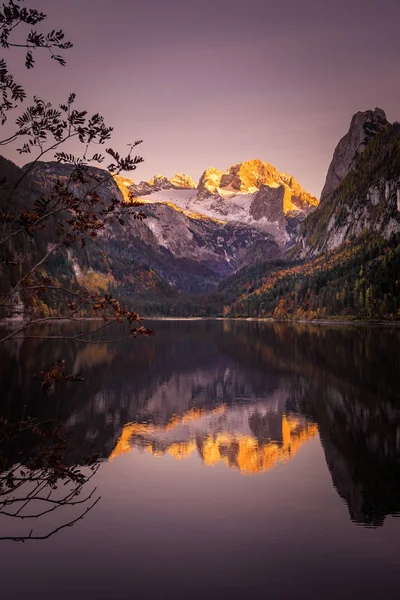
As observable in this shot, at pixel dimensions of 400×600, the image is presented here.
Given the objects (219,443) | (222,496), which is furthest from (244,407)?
(222,496)

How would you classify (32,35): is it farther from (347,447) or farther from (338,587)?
(347,447)

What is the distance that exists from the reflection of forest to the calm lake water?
0.49 feet

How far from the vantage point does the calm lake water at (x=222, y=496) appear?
53.8 ft

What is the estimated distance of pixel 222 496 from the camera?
78.9 feet

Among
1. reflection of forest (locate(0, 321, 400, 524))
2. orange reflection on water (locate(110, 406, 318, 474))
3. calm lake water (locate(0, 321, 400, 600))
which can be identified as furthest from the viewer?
orange reflection on water (locate(110, 406, 318, 474))

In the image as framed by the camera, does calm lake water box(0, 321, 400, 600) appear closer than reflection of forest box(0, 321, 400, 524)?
Yes

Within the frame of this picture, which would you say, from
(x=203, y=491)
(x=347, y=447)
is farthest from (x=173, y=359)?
(x=203, y=491)

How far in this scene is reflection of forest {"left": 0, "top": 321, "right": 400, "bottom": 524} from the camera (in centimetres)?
2922

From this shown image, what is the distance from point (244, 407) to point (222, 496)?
22.2 metres

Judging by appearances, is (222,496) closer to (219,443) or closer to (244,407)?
(219,443)

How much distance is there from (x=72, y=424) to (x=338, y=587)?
24403mm

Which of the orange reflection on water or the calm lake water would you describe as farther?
the orange reflection on water

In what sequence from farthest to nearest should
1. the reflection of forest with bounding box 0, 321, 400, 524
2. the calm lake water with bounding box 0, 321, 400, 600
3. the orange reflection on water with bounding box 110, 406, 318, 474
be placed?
the orange reflection on water with bounding box 110, 406, 318, 474, the reflection of forest with bounding box 0, 321, 400, 524, the calm lake water with bounding box 0, 321, 400, 600

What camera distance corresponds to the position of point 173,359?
8569 cm
